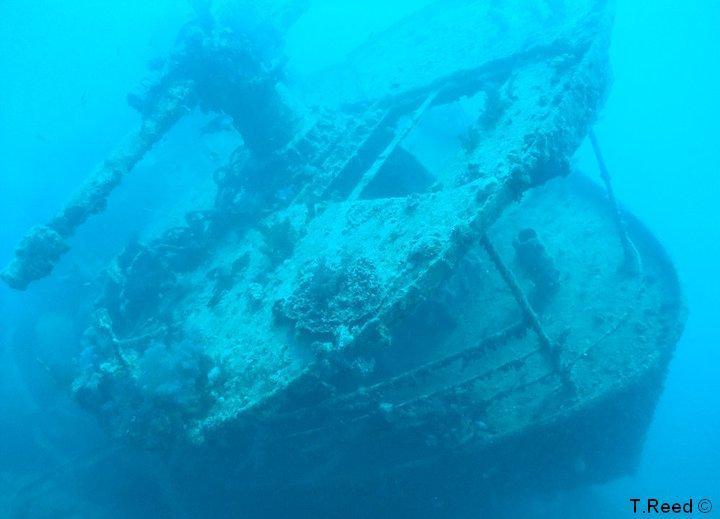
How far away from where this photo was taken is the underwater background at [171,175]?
1084 cm

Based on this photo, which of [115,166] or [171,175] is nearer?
[115,166]

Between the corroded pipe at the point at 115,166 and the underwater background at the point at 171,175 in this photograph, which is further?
the underwater background at the point at 171,175

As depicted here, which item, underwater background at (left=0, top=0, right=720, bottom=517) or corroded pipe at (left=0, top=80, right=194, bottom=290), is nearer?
corroded pipe at (left=0, top=80, right=194, bottom=290)

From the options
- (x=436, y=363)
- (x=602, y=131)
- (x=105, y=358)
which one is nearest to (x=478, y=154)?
(x=436, y=363)

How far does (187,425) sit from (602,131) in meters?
34.4

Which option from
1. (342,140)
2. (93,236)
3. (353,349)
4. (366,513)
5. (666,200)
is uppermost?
(666,200)

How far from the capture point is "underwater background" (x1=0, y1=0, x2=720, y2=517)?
1084cm

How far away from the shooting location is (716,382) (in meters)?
17.9

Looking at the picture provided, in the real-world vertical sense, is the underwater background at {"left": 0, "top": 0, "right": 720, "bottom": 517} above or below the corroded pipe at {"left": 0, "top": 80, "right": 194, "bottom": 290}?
above

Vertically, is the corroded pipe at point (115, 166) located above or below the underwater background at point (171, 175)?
below

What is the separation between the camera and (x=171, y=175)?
17.5 metres

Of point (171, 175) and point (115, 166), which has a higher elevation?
point (171, 175)

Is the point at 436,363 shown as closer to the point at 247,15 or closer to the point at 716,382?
the point at 247,15

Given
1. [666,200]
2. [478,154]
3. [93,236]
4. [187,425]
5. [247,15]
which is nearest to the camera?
[187,425]
